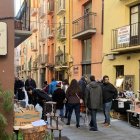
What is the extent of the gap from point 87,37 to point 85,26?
2.27ft

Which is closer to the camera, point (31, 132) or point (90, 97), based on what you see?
point (31, 132)

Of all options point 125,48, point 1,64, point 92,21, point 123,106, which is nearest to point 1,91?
point 1,64

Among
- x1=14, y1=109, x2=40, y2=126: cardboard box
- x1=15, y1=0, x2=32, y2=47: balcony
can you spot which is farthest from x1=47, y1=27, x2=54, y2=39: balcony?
x1=14, y1=109, x2=40, y2=126: cardboard box

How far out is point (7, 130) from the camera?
7445 millimetres

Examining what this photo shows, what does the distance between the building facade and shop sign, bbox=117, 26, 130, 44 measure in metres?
3.11

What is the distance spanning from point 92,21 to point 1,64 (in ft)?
49.5

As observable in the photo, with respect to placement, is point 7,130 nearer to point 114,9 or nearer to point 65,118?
point 65,118

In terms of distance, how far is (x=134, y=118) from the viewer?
42.1ft

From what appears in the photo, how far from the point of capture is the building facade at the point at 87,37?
21.2 metres

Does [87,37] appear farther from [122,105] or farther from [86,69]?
[122,105]

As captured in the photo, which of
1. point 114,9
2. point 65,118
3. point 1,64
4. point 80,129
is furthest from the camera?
point 114,9

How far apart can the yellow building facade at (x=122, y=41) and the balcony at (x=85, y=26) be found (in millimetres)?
1822

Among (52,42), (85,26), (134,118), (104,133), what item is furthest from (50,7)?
(104,133)

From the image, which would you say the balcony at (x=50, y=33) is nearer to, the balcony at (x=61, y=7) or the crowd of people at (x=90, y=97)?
the balcony at (x=61, y=7)
